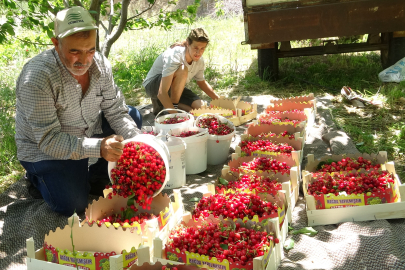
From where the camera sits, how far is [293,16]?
5.82 metres

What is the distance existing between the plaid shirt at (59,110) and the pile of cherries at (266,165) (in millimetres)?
932

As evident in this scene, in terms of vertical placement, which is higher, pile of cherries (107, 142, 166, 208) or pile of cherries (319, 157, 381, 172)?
pile of cherries (107, 142, 166, 208)

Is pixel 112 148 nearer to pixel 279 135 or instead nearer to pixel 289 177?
pixel 289 177

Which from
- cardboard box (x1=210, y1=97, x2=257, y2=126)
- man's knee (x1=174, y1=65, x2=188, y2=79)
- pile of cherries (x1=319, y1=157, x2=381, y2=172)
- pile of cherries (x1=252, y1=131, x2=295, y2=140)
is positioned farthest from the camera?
cardboard box (x1=210, y1=97, x2=257, y2=126)

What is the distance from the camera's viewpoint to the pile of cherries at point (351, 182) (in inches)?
111

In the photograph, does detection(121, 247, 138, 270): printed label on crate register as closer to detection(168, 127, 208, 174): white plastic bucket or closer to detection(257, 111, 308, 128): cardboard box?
detection(168, 127, 208, 174): white plastic bucket

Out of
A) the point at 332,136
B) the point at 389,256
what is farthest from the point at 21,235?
the point at 332,136

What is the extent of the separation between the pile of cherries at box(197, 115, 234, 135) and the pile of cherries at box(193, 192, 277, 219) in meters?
1.39

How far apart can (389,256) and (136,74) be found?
5.77 metres

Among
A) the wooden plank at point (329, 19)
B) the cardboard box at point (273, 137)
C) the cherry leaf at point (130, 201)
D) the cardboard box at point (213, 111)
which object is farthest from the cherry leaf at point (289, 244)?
the wooden plank at point (329, 19)

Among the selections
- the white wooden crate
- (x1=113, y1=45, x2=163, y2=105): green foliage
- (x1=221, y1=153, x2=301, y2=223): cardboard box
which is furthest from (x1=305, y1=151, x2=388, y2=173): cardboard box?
(x1=113, y1=45, x2=163, y2=105): green foliage

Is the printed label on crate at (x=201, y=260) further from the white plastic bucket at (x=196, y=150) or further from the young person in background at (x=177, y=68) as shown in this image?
the young person in background at (x=177, y=68)

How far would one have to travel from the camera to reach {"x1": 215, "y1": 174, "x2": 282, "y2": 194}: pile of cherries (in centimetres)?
293

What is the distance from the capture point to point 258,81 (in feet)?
23.2
